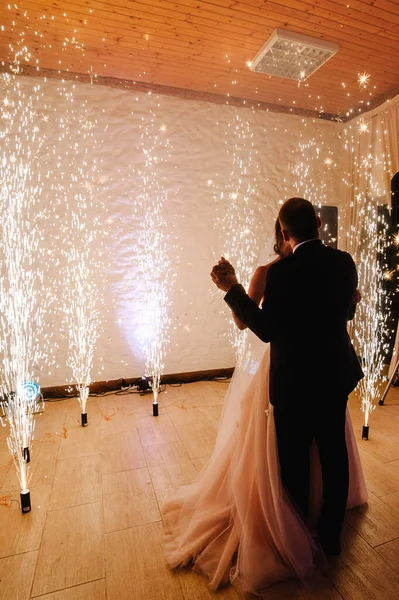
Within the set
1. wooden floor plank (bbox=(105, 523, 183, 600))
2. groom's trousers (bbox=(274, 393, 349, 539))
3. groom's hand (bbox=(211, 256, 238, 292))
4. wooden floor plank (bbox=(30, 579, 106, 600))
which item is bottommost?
wooden floor plank (bbox=(105, 523, 183, 600))

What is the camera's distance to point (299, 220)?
1421 millimetres

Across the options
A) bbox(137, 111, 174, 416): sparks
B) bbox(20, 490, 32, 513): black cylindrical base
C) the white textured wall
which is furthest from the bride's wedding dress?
the white textured wall

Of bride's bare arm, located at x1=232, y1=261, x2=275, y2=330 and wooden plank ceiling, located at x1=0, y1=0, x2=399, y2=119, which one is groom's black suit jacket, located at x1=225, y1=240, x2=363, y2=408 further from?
wooden plank ceiling, located at x1=0, y1=0, x2=399, y2=119

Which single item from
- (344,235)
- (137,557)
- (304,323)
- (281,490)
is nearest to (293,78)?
(344,235)

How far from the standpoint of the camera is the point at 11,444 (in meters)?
2.69

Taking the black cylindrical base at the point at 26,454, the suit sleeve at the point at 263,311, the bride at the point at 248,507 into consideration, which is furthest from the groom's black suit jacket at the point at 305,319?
the black cylindrical base at the point at 26,454

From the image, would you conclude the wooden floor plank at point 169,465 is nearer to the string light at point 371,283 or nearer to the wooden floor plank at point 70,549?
the wooden floor plank at point 70,549

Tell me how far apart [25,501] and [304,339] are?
173cm

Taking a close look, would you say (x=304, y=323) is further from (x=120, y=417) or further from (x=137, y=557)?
(x=120, y=417)

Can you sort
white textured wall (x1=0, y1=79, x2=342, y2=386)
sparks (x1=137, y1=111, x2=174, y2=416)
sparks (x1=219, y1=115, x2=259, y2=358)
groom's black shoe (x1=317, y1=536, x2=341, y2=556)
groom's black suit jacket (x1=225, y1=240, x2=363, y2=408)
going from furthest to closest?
sparks (x1=219, y1=115, x2=259, y2=358) < sparks (x1=137, y1=111, x2=174, y2=416) < white textured wall (x1=0, y1=79, x2=342, y2=386) < groom's black shoe (x1=317, y1=536, x2=341, y2=556) < groom's black suit jacket (x1=225, y1=240, x2=363, y2=408)

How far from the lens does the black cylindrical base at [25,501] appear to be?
6.23 feet

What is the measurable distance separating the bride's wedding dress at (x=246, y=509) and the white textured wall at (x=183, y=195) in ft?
7.01

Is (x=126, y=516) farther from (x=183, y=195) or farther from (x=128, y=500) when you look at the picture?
(x=183, y=195)

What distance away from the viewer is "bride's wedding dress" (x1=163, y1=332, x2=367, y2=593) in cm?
146
